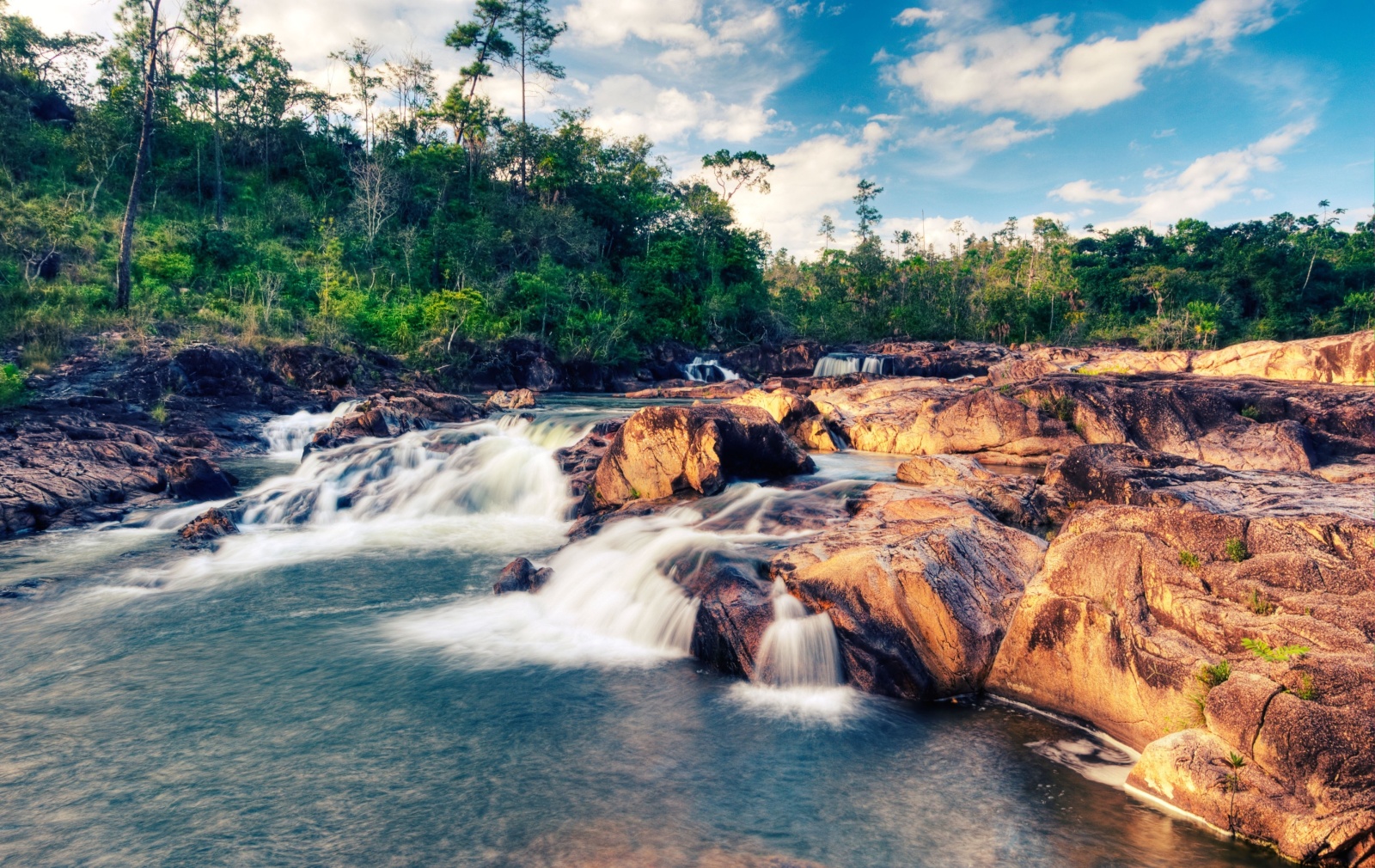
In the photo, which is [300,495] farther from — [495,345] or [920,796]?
[495,345]

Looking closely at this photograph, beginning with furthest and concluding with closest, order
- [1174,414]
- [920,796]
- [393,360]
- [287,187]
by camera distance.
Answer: [287,187] < [393,360] < [1174,414] < [920,796]

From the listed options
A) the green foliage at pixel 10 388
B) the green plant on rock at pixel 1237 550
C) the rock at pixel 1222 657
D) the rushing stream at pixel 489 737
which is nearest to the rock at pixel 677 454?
the rushing stream at pixel 489 737

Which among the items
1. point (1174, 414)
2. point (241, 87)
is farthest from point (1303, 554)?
point (241, 87)

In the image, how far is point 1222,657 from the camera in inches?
163

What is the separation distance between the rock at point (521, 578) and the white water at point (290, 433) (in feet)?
32.4

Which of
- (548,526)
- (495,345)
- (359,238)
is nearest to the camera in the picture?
(548,526)

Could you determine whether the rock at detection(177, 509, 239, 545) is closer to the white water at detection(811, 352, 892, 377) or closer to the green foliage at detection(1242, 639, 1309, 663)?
the green foliage at detection(1242, 639, 1309, 663)

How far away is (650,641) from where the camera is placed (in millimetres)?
6477

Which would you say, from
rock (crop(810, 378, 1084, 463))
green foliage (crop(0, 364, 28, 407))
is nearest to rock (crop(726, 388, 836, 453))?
rock (crop(810, 378, 1084, 463))

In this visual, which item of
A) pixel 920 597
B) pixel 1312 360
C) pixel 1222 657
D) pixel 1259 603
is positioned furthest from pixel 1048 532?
pixel 1312 360

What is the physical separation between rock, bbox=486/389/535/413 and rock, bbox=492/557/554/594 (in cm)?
1448

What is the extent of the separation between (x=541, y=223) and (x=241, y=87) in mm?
18922

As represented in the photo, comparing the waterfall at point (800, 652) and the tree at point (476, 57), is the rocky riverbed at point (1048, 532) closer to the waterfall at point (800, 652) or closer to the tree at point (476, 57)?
the waterfall at point (800, 652)

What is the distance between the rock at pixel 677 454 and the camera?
9.95 meters
